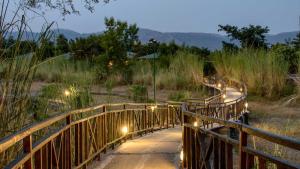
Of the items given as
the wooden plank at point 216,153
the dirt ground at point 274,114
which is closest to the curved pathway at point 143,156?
the wooden plank at point 216,153

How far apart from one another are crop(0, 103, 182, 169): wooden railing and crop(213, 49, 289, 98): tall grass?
322 inches

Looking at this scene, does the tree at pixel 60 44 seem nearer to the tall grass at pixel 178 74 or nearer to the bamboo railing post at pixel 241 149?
the bamboo railing post at pixel 241 149

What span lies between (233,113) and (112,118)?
6979 mm

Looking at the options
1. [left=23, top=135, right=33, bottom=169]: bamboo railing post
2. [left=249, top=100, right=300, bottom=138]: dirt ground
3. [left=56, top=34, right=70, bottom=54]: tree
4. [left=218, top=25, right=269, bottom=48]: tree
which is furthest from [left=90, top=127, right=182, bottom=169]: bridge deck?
[left=218, top=25, right=269, bottom=48]: tree

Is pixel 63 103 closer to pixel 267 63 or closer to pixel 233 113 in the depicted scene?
pixel 233 113

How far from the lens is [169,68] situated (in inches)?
1212

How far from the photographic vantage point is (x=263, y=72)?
23.0 m

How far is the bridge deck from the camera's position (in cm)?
795

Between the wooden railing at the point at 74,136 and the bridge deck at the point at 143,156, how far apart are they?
222 mm

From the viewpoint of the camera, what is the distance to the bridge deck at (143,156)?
26.1ft

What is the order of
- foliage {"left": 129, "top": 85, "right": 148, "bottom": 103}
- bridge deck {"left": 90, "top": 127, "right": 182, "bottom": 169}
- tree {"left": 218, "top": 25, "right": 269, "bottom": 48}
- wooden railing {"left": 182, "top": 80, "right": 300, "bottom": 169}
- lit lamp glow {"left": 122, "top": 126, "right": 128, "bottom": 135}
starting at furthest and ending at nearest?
tree {"left": 218, "top": 25, "right": 269, "bottom": 48}
foliage {"left": 129, "top": 85, "right": 148, "bottom": 103}
lit lamp glow {"left": 122, "top": 126, "right": 128, "bottom": 135}
bridge deck {"left": 90, "top": 127, "right": 182, "bottom": 169}
wooden railing {"left": 182, "top": 80, "right": 300, "bottom": 169}

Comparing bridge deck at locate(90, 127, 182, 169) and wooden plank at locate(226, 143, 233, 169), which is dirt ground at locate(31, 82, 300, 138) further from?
wooden plank at locate(226, 143, 233, 169)

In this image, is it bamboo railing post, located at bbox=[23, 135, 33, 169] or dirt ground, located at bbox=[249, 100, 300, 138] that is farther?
dirt ground, located at bbox=[249, 100, 300, 138]

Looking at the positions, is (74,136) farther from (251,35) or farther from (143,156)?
(251,35)
